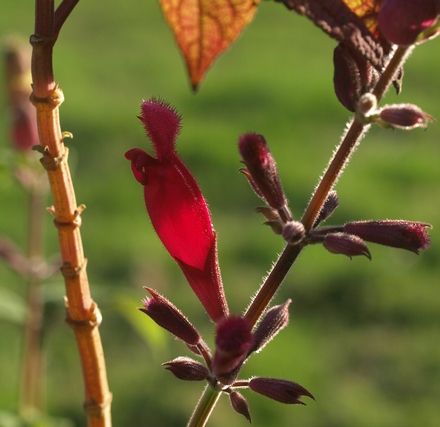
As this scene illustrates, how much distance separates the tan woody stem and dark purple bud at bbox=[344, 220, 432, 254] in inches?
9.0

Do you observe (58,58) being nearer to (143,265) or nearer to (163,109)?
(143,265)

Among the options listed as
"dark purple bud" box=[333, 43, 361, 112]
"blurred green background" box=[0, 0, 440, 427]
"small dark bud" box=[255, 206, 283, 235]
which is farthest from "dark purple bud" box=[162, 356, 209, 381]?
"blurred green background" box=[0, 0, 440, 427]

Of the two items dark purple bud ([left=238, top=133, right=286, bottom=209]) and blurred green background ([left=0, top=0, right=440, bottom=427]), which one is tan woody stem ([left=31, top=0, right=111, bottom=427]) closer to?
dark purple bud ([left=238, top=133, right=286, bottom=209])

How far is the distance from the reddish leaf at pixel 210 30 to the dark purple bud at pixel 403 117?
0.40ft

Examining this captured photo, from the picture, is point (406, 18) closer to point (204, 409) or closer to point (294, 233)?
point (294, 233)

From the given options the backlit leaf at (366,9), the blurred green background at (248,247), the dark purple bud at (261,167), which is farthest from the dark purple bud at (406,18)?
the blurred green background at (248,247)

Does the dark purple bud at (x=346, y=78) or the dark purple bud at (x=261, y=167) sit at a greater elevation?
the dark purple bud at (x=346, y=78)

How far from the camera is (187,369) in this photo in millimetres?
639

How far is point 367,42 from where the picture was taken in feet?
1.73

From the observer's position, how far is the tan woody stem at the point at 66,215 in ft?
1.87

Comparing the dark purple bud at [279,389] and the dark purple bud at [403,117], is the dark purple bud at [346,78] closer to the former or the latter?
the dark purple bud at [403,117]

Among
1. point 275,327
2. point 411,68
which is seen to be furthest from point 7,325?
point 411,68

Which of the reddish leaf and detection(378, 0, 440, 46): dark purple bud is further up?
A: detection(378, 0, 440, 46): dark purple bud

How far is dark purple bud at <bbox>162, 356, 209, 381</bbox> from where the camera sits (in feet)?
2.09
